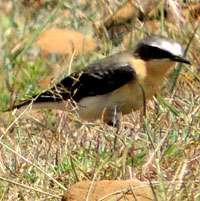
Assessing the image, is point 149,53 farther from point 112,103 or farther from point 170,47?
point 112,103

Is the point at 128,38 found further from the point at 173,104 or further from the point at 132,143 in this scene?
the point at 132,143

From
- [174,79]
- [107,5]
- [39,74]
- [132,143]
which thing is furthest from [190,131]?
[107,5]

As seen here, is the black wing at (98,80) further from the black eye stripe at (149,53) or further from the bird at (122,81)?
the black eye stripe at (149,53)

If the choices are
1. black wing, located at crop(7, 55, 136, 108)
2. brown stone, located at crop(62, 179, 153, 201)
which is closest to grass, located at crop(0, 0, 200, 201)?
brown stone, located at crop(62, 179, 153, 201)

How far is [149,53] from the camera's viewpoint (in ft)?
20.8

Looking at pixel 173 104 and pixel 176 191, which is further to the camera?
pixel 173 104

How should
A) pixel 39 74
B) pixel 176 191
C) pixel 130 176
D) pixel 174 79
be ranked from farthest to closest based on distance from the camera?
pixel 39 74, pixel 174 79, pixel 130 176, pixel 176 191

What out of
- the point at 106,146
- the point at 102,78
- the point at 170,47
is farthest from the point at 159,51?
the point at 106,146

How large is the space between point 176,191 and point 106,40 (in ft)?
13.8

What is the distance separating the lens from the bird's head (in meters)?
6.04

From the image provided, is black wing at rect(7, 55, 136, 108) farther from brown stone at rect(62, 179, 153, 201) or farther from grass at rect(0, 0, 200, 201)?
brown stone at rect(62, 179, 153, 201)

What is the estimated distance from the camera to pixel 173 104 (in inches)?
229

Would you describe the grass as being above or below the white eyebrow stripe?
below

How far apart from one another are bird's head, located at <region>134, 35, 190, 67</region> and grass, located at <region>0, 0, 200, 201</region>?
30 centimetres
